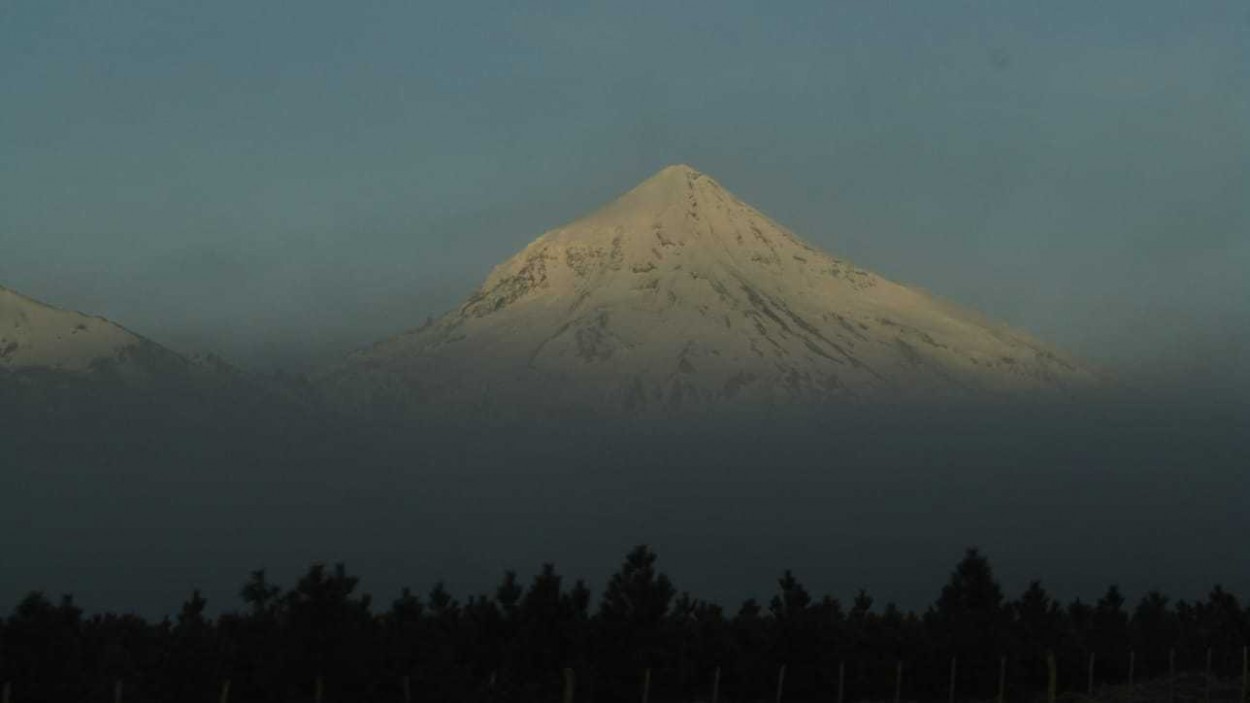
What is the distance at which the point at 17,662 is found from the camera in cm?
2711

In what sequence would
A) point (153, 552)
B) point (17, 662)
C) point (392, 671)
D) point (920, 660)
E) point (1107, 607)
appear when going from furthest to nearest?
1. point (153, 552)
2. point (1107, 607)
3. point (920, 660)
4. point (392, 671)
5. point (17, 662)

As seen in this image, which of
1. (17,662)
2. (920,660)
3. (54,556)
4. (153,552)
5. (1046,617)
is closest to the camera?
(17,662)

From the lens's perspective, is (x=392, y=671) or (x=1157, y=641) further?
(x=1157, y=641)

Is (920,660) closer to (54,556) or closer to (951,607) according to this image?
(951,607)

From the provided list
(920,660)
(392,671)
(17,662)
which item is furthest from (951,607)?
(17,662)

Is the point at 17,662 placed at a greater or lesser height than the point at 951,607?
lesser

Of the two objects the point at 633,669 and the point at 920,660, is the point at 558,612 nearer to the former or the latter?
the point at 633,669

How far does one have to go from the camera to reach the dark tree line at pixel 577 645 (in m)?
29.2

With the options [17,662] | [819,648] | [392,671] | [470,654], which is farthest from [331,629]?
[819,648]

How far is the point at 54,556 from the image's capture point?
17375 cm

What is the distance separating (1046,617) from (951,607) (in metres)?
3.38

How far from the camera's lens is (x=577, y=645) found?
36.1 metres

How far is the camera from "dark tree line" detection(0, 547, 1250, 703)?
96.0ft

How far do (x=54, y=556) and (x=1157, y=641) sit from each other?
142m
